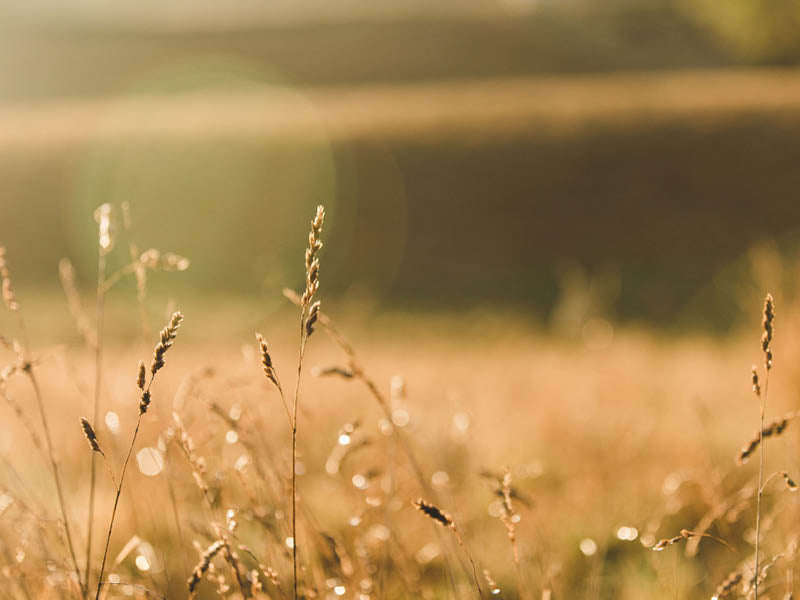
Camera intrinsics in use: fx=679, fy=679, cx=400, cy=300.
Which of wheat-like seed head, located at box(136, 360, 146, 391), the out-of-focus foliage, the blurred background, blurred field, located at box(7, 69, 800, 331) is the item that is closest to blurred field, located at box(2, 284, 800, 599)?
wheat-like seed head, located at box(136, 360, 146, 391)

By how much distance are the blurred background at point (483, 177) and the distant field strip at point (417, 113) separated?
0.49 feet

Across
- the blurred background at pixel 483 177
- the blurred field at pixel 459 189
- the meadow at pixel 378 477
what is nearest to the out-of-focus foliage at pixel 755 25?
the blurred background at pixel 483 177

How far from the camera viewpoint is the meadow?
4.25 feet

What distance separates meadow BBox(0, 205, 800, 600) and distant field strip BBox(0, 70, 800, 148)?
983 inches

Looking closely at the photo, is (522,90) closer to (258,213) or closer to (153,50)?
(258,213)

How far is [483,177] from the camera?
94.9 feet

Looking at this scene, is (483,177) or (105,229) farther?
(483,177)

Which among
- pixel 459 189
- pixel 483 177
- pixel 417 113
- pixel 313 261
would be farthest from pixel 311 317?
pixel 417 113

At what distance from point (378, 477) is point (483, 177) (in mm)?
28062

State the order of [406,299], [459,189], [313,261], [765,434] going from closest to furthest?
[313,261] → [765,434] → [406,299] → [459,189]

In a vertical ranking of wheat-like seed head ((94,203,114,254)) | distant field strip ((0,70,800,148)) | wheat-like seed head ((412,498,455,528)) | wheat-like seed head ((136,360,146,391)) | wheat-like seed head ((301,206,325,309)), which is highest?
distant field strip ((0,70,800,148))

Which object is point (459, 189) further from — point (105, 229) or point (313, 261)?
point (313, 261)

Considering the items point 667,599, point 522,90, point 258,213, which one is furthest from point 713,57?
point 667,599

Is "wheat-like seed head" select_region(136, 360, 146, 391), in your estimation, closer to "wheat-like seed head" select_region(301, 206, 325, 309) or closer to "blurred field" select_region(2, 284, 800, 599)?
"wheat-like seed head" select_region(301, 206, 325, 309)
